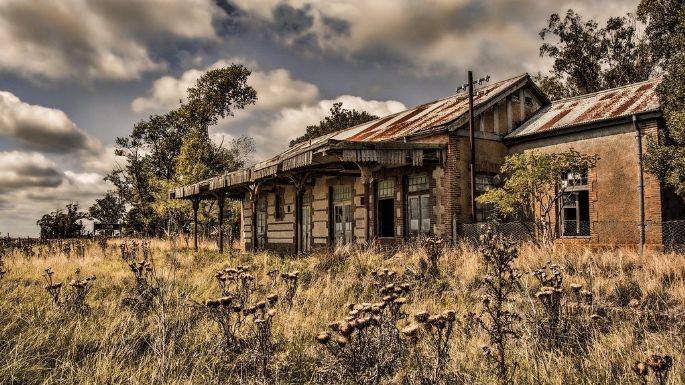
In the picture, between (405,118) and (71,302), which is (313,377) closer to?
(71,302)

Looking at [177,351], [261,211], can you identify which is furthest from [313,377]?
[261,211]

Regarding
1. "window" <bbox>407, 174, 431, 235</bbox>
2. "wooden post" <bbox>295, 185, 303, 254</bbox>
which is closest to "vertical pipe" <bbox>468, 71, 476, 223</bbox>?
"window" <bbox>407, 174, 431, 235</bbox>

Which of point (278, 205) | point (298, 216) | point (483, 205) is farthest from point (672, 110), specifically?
point (278, 205)

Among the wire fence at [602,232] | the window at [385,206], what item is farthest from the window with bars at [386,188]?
the wire fence at [602,232]

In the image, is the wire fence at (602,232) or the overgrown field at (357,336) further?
the wire fence at (602,232)

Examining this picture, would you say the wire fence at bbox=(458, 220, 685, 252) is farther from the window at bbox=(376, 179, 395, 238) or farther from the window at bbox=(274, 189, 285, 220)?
the window at bbox=(274, 189, 285, 220)

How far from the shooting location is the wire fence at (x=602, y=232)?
12094 millimetres

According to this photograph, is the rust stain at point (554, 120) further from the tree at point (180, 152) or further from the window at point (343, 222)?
the tree at point (180, 152)

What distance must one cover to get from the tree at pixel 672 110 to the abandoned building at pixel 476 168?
2.01ft

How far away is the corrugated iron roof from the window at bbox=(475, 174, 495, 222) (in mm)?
1663

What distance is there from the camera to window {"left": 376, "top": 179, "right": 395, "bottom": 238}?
16203 millimetres

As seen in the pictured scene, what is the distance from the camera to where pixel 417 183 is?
15.3 metres

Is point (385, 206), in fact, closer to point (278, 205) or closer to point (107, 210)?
point (278, 205)

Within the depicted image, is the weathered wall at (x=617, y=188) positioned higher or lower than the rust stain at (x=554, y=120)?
lower
